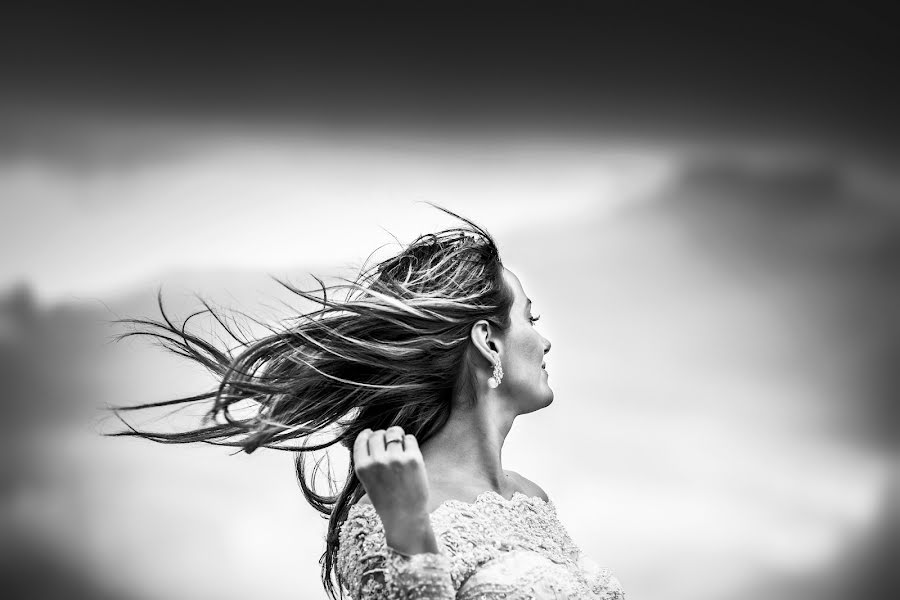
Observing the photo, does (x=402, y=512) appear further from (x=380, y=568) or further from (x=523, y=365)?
(x=523, y=365)

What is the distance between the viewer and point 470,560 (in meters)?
2.56

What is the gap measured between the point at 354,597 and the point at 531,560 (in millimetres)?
425

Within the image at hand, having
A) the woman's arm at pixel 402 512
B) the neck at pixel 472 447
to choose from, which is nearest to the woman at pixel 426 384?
the neck at pixel 472 447

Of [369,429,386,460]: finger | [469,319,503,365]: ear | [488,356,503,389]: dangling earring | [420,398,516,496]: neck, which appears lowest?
[369,429,386,460]: finger

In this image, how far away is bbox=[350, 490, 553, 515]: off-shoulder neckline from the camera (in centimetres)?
264

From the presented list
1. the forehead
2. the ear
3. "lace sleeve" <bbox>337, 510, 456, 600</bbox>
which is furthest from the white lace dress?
the forehead

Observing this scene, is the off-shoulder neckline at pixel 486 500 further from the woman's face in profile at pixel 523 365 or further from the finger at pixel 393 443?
the finger at pixel 393 443

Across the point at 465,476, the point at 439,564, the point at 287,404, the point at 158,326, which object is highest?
the point at 158,326

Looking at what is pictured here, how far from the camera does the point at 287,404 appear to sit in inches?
115

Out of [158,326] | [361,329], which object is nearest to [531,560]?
[361,329]

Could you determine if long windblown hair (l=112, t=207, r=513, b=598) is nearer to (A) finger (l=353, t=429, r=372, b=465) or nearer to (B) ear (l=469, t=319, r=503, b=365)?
(B) ear (l=469, t=319, r=503, b=365)

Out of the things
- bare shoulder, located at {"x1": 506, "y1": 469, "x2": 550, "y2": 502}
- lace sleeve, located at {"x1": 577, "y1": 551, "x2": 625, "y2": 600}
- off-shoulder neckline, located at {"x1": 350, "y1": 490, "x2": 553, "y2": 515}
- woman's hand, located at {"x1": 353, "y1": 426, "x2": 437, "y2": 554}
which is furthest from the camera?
bare shoulder, located at {"x1": 506, "y1": 469, "x2": 550, "y2": 502}

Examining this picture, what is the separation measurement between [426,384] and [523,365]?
0.89ft

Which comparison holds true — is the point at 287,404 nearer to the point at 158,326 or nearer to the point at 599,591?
the point at 158,326
